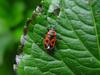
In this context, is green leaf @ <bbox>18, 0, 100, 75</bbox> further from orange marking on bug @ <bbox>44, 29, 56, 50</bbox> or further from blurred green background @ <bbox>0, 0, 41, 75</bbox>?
blurred green background @ <bbox>0, 0, 41, 75</bbox>

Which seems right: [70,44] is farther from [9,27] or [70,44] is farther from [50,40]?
[9,27]

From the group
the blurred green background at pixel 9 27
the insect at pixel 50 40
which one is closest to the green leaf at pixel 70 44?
the insect at pixel 50 40

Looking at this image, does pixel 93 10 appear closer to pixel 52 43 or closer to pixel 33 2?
pixel 52 43

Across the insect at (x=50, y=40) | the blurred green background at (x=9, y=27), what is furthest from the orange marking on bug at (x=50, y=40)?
the blurred green background at (x=9, y=27)

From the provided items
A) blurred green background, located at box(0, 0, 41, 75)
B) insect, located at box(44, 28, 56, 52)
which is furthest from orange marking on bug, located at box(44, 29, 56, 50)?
blurred green background, located at box(0, 0, 41, 75)

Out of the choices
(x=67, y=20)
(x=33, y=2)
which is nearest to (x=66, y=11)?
(x=67, y=20)

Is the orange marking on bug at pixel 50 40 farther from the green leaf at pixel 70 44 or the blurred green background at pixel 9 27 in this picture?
the blurred green background at pixel 9 27

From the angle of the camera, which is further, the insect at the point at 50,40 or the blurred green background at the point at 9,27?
the blurred green background at the point at 9,27
